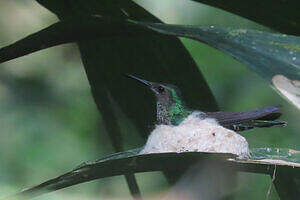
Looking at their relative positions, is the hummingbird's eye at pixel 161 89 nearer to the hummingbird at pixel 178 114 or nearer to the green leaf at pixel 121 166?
the hummingbird at pixel 178 114

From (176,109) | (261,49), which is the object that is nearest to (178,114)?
(176,109)

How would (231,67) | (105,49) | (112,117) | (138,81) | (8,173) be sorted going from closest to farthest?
(105,49) < (138,81) < (112,117) < (8,173) < (231,67)

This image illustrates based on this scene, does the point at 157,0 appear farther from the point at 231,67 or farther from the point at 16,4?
the point at 16,4

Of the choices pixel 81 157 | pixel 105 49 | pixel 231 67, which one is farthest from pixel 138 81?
pixel 231 67

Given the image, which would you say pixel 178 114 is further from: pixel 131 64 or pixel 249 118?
pixel 249 118

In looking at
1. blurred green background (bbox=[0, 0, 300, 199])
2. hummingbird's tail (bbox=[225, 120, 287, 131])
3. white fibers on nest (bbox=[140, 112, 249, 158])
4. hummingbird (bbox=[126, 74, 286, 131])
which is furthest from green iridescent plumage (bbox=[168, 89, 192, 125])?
blurred green background (bbox=[0, 0, 300, 199])

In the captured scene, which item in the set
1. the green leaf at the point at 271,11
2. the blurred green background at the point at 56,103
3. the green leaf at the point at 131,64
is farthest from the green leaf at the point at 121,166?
the blurred green background at the point at 56,103

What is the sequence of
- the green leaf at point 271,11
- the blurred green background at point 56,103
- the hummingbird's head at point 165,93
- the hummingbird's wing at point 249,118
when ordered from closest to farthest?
the green leaf at point 271,11 → the hummingbird's wing at point 249,118 → the hummingbird's head at point 165,93 → the blurred green background at point 56,103

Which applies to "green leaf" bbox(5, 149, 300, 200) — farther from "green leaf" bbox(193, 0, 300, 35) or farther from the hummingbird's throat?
the hummingbird's throat
